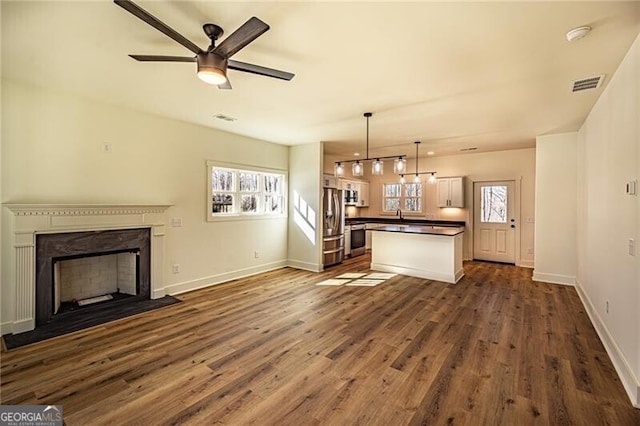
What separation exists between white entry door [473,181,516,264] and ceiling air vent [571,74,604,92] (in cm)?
407

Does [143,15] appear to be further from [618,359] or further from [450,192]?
[450,192]

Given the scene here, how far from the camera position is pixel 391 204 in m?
8.94

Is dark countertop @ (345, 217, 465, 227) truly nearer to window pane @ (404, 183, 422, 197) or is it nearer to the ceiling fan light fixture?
window pane @ (404, 183, 422, 197)

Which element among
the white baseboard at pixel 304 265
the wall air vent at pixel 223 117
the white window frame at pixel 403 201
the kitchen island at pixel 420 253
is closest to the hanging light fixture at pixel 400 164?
the kitchen island at pixel 420 253

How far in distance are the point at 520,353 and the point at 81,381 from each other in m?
3.85

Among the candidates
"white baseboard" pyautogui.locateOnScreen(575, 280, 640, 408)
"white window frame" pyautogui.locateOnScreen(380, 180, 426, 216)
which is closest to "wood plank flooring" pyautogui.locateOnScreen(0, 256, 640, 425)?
"white baseboard" pyautogui.locateOnScreen(575, 280, 640, 408)

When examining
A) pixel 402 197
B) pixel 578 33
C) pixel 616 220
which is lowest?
pixel 616 220

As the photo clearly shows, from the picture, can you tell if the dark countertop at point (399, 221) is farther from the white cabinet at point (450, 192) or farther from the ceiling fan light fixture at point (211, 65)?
the ceiling fan light fixture at point (211, 65)

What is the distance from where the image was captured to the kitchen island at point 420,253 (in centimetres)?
530

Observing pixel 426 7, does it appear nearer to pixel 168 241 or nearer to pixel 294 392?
pixel 294 392

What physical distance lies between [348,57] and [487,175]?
599 cm

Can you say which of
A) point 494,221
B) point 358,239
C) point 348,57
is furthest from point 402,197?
point 348,57

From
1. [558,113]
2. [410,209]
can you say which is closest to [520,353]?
[558,113]

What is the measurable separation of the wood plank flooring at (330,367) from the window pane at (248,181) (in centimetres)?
236
